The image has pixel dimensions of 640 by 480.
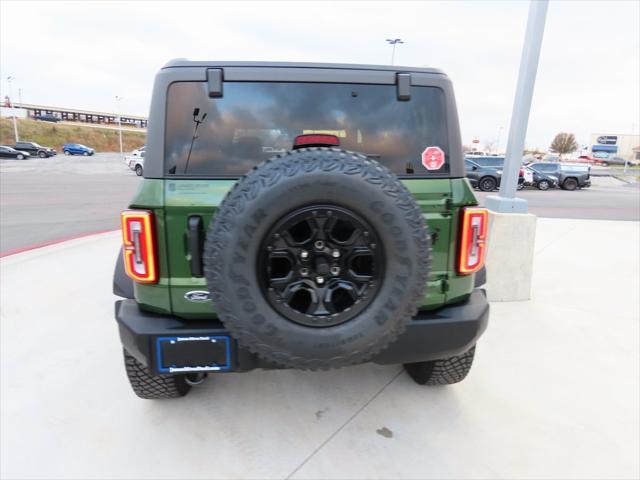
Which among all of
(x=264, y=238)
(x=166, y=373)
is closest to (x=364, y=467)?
(x=166, y=373)

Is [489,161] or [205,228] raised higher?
[205,228]

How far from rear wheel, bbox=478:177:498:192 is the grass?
58.4 m

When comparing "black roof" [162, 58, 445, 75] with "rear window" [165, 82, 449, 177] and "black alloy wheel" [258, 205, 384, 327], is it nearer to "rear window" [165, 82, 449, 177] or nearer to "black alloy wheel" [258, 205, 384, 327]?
"rear window" [165, 82, 449, 177]

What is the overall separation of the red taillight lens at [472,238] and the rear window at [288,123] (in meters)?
0.28

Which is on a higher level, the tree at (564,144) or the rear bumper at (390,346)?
the tree at (564,144)

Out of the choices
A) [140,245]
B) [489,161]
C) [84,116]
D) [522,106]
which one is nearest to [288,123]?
[140,245]

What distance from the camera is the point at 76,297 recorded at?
4.13m

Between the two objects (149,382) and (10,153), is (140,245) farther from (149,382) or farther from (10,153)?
(10,153)

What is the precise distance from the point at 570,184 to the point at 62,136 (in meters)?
73.5

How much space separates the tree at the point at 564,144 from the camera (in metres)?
82.3

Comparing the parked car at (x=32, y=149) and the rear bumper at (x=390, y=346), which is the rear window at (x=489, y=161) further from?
the parked car at (x=32, y=149)

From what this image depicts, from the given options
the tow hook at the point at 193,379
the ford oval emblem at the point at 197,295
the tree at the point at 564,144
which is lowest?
the tow hook at the point at 193,379

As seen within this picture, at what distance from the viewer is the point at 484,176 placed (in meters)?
18.8

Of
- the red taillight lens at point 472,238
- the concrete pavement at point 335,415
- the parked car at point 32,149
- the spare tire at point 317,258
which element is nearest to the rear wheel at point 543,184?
the concrete pavement at point 335,415
